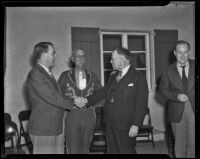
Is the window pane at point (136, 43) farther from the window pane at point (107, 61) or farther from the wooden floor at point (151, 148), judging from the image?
the wooden floor at point (151, 148)

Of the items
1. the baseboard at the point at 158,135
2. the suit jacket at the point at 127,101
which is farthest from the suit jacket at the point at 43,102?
the baseboard at the point at 158,135

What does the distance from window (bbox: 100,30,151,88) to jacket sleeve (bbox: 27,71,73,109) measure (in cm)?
47

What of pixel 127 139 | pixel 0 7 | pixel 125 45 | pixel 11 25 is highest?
pixel 0 7

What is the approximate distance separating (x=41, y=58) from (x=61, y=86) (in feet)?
1.11

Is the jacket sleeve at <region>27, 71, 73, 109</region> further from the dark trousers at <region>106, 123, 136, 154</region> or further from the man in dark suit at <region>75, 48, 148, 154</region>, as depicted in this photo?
the dark trousers at <region>106, 123, 136, 154</region>

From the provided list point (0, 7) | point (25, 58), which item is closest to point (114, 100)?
point (25, 58)

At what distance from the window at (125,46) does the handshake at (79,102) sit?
0.27 metres

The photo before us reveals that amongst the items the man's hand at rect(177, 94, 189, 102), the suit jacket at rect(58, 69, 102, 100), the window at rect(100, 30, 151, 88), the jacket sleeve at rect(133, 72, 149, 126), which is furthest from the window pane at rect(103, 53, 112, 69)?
the man's hand at rect(177, 94, 189, 102)

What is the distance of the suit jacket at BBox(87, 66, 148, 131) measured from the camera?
216 centimetres

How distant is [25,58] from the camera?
2211mm

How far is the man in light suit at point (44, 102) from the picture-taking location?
215 centimetres

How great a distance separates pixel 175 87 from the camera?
7.62ft

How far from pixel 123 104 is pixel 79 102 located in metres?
0.44
